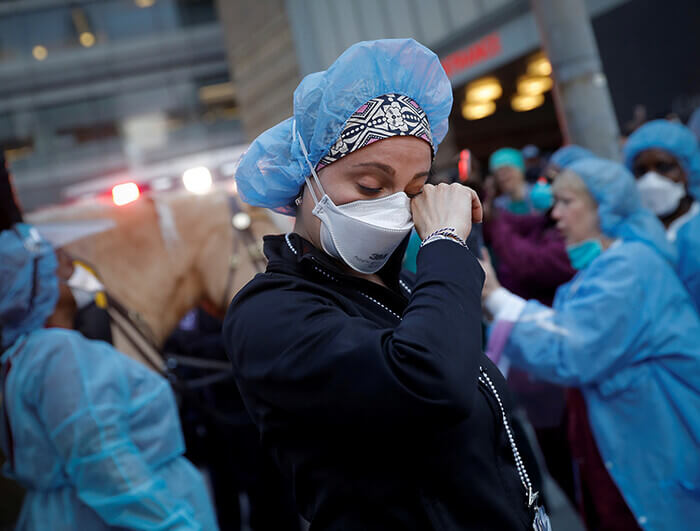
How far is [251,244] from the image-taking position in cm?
287

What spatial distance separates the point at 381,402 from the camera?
40.9 inches

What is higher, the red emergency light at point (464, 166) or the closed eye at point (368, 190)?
the red emergency light at point (464, 166)

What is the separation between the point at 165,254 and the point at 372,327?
6.57 feet

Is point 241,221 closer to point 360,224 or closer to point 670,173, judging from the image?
point 360,224

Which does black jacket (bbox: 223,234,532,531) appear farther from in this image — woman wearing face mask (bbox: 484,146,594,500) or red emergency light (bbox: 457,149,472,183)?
woman wearing face mask (bbox: 484,146,594,500)

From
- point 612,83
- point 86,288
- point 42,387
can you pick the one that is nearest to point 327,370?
point 42,387

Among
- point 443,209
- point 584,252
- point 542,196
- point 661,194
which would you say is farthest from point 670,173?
point 443,209

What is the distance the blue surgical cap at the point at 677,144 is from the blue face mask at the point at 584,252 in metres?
1.29

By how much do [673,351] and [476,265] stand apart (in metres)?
1.58

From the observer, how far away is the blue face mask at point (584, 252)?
9.01 feet

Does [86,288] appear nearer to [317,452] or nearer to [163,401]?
[163,401]

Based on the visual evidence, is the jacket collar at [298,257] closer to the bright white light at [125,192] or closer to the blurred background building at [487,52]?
the blurred background building at [487,52]

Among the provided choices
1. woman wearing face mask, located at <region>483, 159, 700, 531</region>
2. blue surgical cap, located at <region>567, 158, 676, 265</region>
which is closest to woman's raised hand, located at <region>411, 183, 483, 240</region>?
woman wearing face mask, located at <region>483, 159, 700, 531</region>

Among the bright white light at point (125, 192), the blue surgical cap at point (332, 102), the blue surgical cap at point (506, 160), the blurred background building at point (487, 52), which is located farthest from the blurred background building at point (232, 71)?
the blue surgical cap at point (332, 102)
